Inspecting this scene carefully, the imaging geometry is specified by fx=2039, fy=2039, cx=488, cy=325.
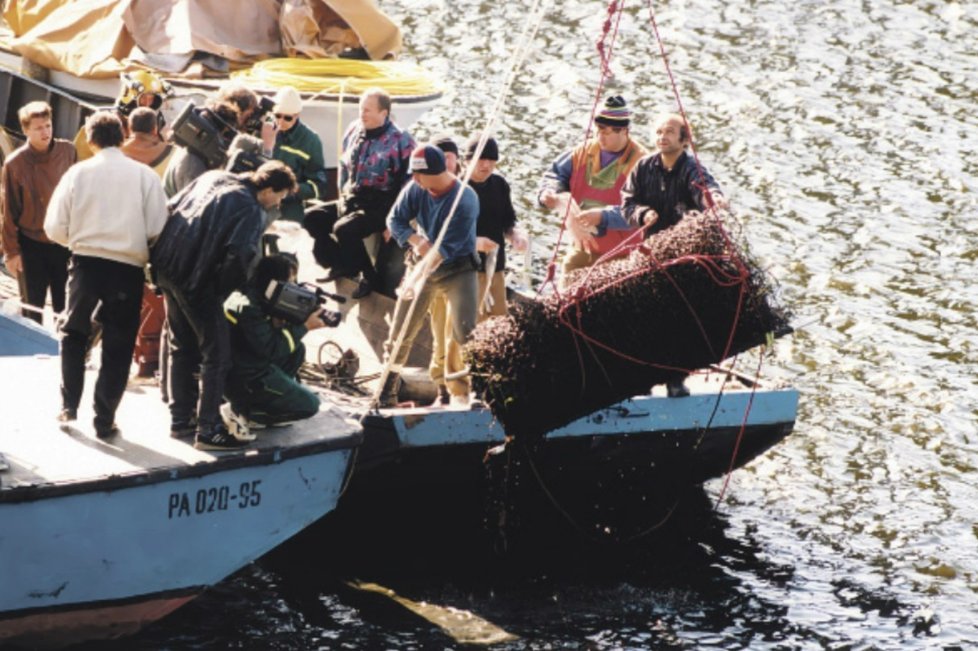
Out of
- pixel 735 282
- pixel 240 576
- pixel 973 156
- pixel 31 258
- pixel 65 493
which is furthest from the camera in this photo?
pixel 973 156

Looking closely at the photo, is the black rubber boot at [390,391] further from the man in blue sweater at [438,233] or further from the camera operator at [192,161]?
the camera operator at [192,161]

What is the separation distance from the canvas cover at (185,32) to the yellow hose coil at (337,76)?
0.31m

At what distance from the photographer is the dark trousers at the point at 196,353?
11.8 metres

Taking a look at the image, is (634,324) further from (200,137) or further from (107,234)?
(107,234)

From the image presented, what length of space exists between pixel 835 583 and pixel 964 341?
528 cm

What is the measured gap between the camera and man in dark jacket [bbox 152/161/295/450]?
38.1 ft

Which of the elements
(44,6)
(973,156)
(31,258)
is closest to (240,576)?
(31,258)

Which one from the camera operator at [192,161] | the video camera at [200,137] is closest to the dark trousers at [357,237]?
the camera operator at [192,161]

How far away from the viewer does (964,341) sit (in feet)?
61.2

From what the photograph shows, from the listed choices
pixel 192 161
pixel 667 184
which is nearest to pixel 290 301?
pixel 192 161

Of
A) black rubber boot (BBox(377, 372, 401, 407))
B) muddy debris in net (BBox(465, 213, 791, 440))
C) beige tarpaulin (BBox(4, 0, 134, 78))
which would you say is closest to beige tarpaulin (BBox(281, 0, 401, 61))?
beige tarpaulin (BBox(4, 0, 134, 78))

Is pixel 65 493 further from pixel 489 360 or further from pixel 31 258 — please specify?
pixel 31 258

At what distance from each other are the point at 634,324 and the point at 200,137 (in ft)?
9.73

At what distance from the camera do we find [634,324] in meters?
12.7
